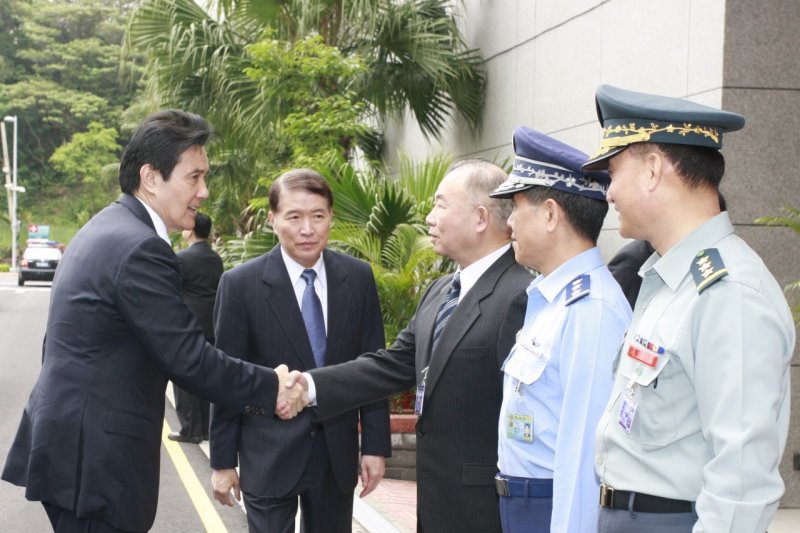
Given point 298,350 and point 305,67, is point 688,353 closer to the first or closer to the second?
point 298,350

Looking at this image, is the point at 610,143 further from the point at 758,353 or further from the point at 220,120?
the point at 220,120

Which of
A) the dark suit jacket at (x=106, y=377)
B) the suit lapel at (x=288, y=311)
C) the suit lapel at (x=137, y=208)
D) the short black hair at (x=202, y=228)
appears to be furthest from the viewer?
the short black hair at (x=202, y=228)

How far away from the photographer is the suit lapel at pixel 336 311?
4.09m

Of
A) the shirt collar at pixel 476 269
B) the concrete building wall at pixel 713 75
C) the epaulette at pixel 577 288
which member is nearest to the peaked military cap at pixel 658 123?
the epaulette at pixel 577 288

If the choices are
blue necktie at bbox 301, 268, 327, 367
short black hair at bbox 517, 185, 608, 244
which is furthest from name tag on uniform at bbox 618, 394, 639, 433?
blue necktie at bbox 301, 268, 327, 367

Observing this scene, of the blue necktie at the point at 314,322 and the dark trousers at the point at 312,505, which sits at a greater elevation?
the blue necktie at the point at 314,322

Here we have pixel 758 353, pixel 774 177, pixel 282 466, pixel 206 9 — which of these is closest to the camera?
pixel 758 353

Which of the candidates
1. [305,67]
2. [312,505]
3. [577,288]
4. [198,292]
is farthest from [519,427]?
[305,67]

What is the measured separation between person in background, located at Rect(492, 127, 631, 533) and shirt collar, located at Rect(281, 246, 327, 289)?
1239mm

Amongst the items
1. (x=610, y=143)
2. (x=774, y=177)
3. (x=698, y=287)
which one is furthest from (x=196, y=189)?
(x=774, y=177)

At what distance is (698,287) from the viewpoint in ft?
7.20

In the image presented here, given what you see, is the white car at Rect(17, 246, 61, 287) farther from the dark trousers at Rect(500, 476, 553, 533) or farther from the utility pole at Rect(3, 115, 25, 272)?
the dark trousers at Rect(500, 476, 553, 533)

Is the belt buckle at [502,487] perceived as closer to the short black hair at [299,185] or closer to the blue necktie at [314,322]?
the blue necktie at [314,322]

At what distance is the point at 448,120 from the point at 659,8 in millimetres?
5429
